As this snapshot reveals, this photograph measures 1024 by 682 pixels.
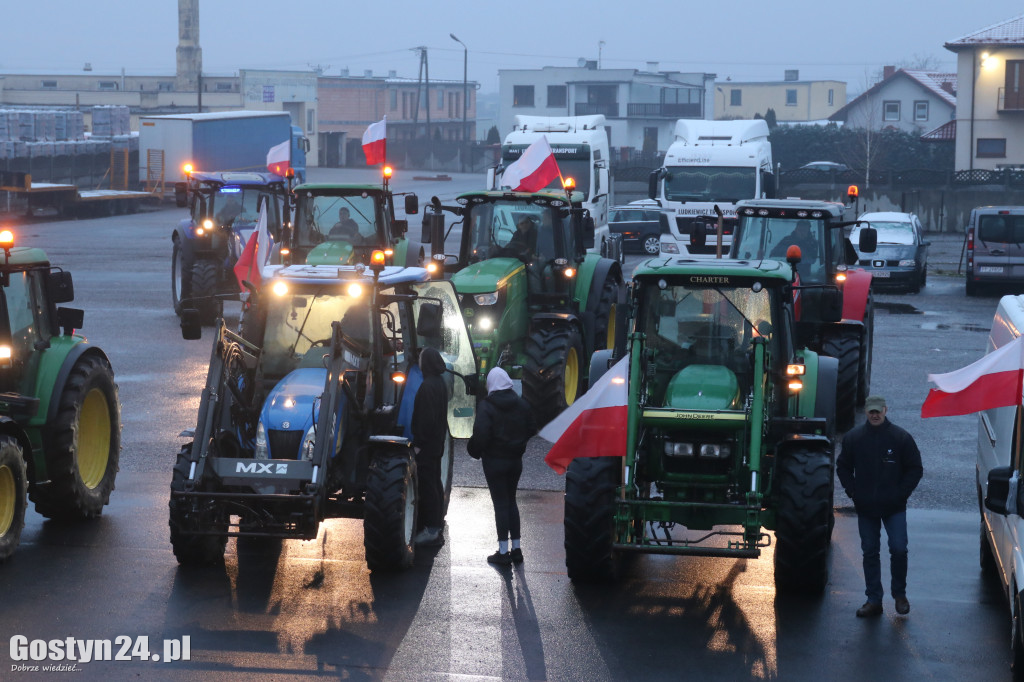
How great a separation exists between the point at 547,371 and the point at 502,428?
4621 mm

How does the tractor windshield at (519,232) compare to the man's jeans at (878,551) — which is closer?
the man's jeans at (878,551)

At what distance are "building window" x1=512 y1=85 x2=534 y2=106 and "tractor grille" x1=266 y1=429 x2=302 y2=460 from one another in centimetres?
8132

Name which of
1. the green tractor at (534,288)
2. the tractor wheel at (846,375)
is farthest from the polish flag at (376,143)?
Answer: the tractor wheel at (846,375)

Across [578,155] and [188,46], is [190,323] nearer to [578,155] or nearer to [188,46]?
[578,155]

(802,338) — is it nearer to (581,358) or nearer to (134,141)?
(581,358)

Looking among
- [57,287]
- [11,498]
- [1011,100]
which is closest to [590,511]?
[11,498]

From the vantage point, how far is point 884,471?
8859mm

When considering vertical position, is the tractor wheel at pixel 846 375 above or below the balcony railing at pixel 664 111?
below

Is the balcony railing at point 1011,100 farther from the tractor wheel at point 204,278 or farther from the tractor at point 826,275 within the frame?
the tractor wheel at point 204,278

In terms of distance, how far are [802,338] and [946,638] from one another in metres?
7.34

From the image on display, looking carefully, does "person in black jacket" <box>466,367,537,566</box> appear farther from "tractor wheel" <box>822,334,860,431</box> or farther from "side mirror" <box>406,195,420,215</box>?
"side mirror" <box>406,195,420,215</box>

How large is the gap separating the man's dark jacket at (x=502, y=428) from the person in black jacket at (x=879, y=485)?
2.41 m

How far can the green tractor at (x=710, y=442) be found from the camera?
897 centimetres

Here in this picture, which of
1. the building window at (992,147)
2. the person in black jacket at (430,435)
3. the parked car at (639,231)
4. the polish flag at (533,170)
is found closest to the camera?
the person in black jacket at (430,435)
